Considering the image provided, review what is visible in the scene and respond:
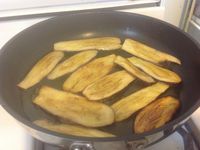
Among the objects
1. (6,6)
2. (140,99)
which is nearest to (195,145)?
(140,99)

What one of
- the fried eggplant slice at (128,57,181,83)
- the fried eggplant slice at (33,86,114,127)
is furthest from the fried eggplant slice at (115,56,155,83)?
the fried eggplant slice at (33,86,114,127)

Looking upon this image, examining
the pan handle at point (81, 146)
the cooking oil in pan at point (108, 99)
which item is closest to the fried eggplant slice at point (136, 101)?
the cooking oil in pan at point (108, 99)

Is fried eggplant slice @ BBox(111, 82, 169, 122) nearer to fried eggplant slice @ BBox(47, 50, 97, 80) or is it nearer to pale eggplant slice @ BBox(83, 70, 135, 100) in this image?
pale eggplant slice @ BBox(83, 70, 135, 100)

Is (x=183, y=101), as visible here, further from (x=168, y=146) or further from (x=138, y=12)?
(x=138, y=12)

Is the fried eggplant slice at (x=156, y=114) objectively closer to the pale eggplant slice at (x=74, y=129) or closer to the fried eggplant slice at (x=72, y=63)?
the pale eggplant slice at (x=74, y=129)

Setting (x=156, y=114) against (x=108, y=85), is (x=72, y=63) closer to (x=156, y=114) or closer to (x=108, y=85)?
(x=108, y=85)

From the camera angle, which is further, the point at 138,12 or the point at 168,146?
the point at 138,12

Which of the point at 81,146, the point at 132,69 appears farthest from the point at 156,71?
the point at 81,146
